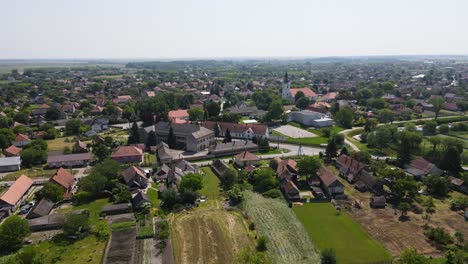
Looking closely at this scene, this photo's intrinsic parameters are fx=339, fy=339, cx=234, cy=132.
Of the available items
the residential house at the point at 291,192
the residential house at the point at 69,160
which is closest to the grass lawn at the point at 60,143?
the residential house at the point at 69,160

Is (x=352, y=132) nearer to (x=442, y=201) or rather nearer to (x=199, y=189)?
(x=442, y=201)

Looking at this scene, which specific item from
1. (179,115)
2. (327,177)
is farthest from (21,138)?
(327,177)

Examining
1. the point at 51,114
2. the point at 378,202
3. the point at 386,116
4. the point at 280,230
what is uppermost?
the point at 386,116

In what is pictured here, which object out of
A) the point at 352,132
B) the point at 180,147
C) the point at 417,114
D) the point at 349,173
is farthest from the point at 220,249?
the point at 417,114

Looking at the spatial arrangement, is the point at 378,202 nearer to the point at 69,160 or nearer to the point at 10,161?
the point at 69,160

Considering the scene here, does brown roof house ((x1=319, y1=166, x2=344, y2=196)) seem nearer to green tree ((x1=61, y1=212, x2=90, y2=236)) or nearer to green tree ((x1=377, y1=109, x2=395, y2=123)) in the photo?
green tree ((x1=61, y1=212, x2=90, y2=236))
